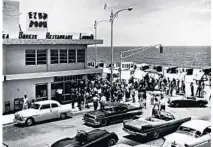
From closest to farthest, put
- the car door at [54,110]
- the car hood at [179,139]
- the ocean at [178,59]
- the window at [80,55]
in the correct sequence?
the car hood at [179,139] → the car door at [54,110] → the window at [80,55] → the ocean at [178,59]

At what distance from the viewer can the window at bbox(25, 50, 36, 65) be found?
642 inches

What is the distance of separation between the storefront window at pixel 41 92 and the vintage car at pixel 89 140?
5149 millimetres

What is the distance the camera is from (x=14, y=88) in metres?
15.0

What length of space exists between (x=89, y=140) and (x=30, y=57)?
24.2 ft

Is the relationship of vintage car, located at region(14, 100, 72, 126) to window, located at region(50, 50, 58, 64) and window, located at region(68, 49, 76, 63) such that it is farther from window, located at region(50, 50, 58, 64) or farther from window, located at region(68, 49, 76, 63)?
window, located at region(68, 49, 76, 63)

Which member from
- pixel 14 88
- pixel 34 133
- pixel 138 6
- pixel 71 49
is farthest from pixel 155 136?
pixel 71 49

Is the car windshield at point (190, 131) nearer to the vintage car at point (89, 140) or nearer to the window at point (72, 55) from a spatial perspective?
the vintage car at point (89, 140)

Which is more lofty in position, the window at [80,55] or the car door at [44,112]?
the window at [80,55]

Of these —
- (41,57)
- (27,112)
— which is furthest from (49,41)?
(27,112)

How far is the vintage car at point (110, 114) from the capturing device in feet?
45.8

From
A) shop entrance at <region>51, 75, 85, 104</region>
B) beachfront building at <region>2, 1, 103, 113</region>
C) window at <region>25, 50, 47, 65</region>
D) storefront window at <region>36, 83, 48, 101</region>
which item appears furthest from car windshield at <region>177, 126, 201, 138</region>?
window at <region>25, 50, 47, 65</region>

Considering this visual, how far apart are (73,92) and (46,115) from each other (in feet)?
9.83

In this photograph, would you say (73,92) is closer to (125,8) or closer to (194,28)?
(125,8)

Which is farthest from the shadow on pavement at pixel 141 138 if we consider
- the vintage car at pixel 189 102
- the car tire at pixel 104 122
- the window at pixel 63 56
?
the window at pixel 63 56
